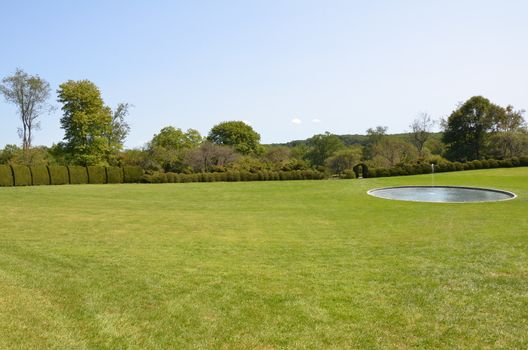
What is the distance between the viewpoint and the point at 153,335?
13.4 ft

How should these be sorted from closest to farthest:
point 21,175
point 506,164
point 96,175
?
point 21,175
point 96,175
point 506,164

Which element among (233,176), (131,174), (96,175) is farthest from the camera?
(131,174)

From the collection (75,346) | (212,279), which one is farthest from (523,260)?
Result: (75,346)

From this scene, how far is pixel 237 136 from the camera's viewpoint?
211 ft

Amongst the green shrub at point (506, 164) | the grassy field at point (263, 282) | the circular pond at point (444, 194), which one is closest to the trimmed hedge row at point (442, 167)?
the green shrub at point (506, 164)

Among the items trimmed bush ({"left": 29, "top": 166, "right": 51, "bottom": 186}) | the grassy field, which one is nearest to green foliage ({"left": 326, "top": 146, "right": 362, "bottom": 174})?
trimmed bush ({"left": 29, "top": 166, "right": 51, "bottom": 186})

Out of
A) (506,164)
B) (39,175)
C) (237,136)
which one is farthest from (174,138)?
(506,164)

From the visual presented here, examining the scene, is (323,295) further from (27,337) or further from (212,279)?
(27,337)

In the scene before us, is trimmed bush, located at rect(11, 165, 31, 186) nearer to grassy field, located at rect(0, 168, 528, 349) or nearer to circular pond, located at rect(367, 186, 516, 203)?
grassy field, located at rect(0, 168, 528, 349)

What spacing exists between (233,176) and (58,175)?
42.7 feet

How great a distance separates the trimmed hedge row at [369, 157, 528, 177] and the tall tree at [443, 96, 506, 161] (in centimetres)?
1035

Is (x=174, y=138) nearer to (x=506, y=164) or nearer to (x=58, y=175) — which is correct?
(x=58, y=175)

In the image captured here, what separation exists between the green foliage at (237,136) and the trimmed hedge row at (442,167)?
33115 mm

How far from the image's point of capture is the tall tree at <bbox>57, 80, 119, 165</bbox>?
36469mm
